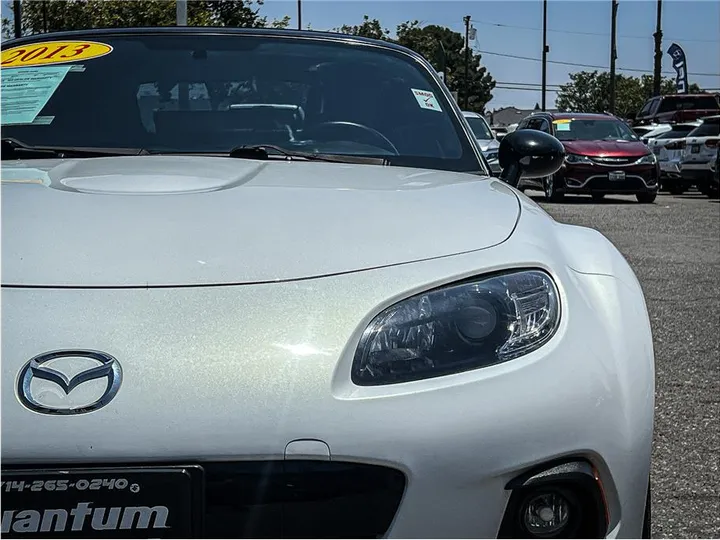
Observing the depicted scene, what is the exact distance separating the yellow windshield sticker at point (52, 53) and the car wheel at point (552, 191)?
1288cm

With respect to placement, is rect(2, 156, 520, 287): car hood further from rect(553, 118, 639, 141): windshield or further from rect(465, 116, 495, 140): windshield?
rect(553, 118, 639, 141): windshield

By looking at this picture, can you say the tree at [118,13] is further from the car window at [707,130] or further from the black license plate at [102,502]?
the black license plate at [102,502]

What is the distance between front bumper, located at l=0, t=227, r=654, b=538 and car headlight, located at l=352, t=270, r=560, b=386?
0.02 metres

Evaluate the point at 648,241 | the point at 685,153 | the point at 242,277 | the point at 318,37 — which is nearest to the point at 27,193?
the point at 242,277

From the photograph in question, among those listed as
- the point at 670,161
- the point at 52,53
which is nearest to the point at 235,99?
the point at 52,53

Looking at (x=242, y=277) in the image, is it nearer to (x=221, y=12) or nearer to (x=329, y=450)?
(x=329, y=450)

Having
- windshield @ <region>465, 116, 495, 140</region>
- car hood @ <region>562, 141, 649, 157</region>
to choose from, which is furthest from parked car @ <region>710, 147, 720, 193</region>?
windshield @ <region>465, 116, 495, 140</region>

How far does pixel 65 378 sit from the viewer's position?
4.73 ft

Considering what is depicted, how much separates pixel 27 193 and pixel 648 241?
8.92m

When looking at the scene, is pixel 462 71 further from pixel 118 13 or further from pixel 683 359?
pixel 683 359

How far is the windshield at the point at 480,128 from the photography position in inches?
526

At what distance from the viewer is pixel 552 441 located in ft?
5.04

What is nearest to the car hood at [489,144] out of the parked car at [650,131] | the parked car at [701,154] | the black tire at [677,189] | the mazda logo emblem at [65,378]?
the parked car at [701,154]

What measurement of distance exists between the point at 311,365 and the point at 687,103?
89.6 ft
